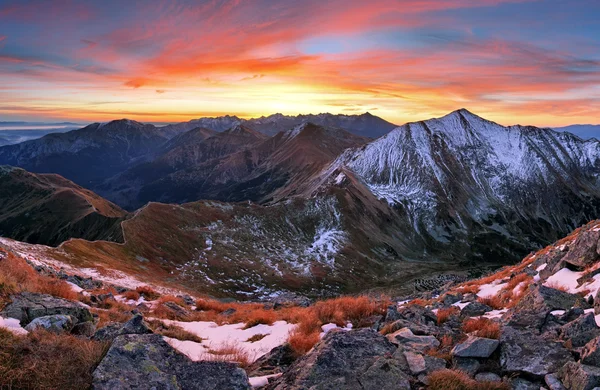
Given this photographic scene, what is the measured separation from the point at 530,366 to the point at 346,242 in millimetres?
154511

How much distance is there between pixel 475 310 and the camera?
1327cm

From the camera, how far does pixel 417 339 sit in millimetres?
9008

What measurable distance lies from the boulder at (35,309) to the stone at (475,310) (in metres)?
12.4

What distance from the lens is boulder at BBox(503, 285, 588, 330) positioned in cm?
950

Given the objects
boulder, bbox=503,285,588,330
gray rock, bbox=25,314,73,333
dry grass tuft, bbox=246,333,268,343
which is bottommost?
dry grass tuft, bbox=246,333,268,343

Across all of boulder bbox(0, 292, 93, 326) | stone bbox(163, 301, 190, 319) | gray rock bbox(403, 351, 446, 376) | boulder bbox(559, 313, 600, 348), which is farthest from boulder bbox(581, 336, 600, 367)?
stone bbox(163, 301, 190, 319)

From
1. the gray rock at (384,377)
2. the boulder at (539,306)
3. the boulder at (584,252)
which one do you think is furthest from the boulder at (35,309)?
the boulder at (584,252)

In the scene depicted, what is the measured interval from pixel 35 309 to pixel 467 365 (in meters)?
10.5

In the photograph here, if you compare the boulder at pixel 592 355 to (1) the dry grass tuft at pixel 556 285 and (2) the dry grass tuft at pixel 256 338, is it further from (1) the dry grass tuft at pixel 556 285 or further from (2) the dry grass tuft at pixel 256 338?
(2) the dry grass tuft at pixel 256 338

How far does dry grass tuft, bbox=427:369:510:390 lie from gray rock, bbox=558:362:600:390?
3.39 ft

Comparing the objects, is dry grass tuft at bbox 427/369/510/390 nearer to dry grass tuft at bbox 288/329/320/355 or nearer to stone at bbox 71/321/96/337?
dry grass tuft at bbox 288/329/320/355

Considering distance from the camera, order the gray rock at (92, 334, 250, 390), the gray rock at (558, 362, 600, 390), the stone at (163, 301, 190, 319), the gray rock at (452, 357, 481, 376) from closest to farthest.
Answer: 1. the gray rock at (92, 334, 250, 390)
2. the gray rock at (558, 362, 600, 390)
3. the gray rock at (452, 357, 481, 376)
4. the stone at (163, 301, 190, 319)

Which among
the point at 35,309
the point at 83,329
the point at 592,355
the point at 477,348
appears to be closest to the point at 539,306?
the point at 592,355

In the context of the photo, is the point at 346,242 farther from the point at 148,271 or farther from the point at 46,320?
the point at 46,320
